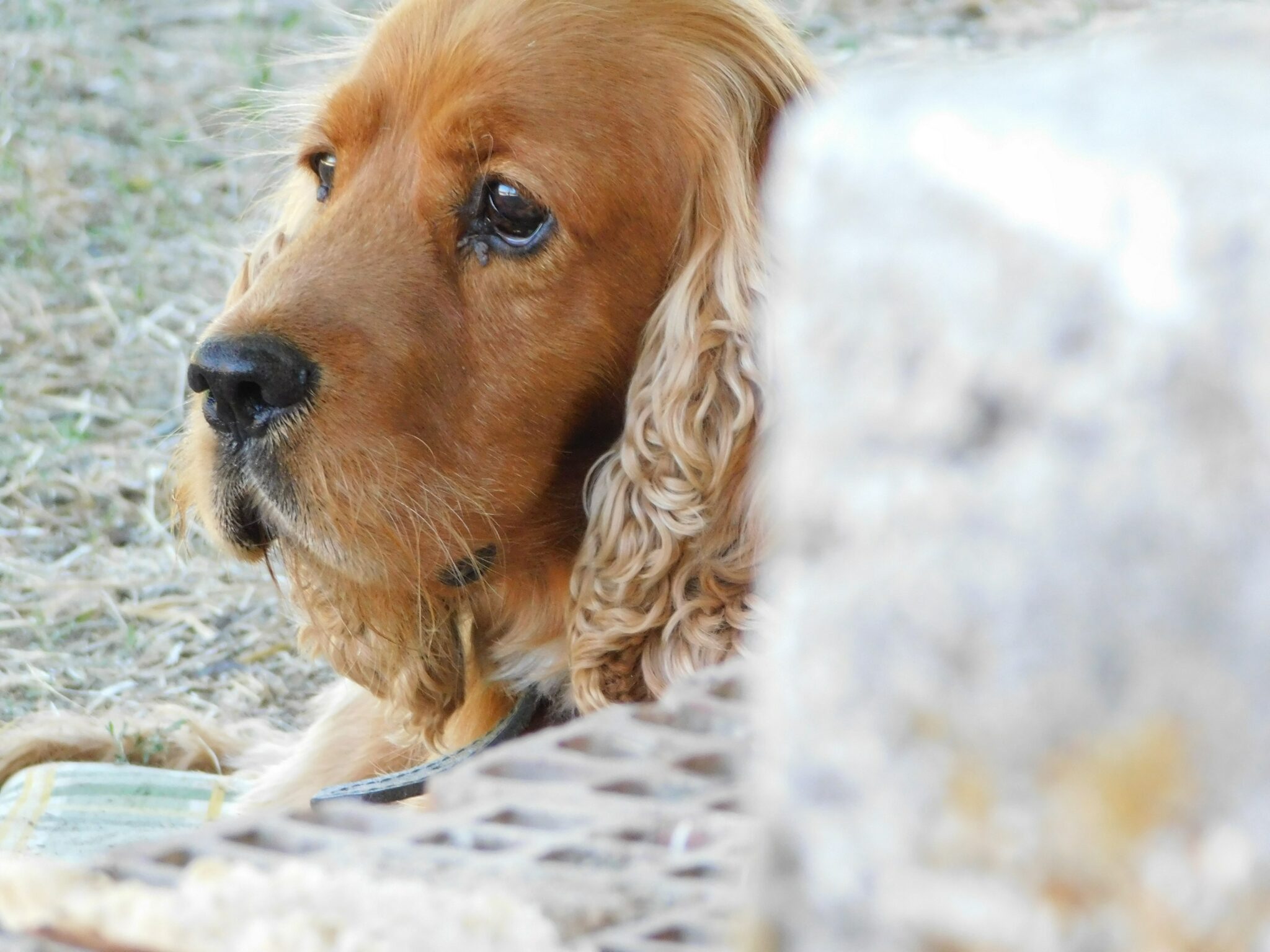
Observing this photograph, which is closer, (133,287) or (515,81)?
(515,81)

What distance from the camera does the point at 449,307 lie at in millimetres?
2164

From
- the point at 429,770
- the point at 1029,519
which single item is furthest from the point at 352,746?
the point at 1029,519

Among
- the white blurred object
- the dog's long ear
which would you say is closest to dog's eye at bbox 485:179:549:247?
the dog's long ear

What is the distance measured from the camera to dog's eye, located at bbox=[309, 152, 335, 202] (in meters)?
2.45

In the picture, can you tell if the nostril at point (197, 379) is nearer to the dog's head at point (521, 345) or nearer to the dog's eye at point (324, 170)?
the dog's head at point (521, 345)

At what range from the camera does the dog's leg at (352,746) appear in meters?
2.55

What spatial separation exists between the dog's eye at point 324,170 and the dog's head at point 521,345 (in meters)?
0.08

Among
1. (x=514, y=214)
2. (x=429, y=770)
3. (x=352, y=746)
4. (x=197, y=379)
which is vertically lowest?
(x=352, y=746)

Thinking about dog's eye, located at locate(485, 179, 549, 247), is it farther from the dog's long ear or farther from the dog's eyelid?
the dog's eyelid

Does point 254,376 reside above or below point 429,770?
above

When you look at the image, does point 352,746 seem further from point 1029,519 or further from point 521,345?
point 1029,519

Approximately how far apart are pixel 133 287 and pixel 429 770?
3.19 m

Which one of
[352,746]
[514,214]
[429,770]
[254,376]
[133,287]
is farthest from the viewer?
[133,287]

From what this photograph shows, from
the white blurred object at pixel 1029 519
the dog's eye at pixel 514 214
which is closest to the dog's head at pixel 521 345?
the dog's eye at pixel 514 214
